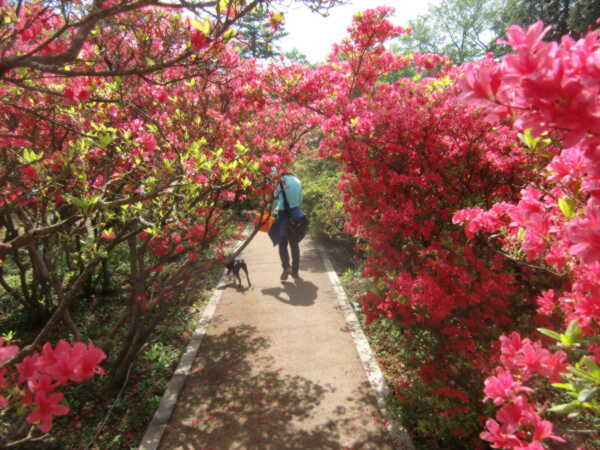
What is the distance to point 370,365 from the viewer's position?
404cm

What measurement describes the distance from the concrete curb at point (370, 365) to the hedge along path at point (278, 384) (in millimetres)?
13

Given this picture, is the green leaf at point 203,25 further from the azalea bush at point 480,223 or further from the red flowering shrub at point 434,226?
the red flowering shrub at point 434,226

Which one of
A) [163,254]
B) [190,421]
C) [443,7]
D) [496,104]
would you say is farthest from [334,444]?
[443,7]

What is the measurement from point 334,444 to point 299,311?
2.49 metres

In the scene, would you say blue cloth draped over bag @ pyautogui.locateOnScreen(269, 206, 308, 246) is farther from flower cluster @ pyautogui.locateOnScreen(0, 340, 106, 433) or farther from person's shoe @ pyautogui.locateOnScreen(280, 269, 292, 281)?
flower cluster @ pyautogui.locateOnScreen(0, 340, 106, 433)

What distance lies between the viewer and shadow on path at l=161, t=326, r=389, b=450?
3098 millimetres

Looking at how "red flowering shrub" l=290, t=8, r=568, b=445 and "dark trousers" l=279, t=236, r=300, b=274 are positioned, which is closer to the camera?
"red flowering shrub" l=290, t=8, r=568, b=445

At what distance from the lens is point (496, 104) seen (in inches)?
34.6

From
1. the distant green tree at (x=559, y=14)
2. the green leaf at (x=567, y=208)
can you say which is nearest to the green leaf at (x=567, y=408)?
the green leaf at (x=567, y=208)

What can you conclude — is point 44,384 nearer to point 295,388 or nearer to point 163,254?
point 295,388

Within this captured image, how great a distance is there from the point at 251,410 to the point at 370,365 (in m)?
1.42

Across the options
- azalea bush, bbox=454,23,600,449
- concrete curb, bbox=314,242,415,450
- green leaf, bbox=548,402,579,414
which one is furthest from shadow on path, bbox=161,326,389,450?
green leaf, bbox=548,402,579,414

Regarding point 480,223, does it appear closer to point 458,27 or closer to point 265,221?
point 265,221

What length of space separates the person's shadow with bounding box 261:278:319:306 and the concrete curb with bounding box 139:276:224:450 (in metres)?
1.23
